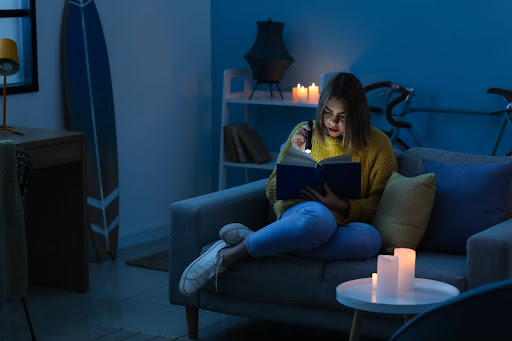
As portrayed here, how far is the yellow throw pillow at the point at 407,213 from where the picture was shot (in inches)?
119

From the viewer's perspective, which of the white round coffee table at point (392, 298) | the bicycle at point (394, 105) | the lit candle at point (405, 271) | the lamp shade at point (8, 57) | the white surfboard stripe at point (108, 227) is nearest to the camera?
the white round coffee table at point (392, 298)

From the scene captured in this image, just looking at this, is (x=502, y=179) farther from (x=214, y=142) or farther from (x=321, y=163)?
(x=214, y=142)

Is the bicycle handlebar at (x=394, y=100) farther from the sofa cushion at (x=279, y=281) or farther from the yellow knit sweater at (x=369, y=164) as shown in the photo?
the sofa cushion at (x=279, y=281)

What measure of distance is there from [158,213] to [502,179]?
258cm

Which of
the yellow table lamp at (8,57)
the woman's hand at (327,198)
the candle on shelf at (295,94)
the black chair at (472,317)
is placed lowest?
the woman's hand at (327,198)

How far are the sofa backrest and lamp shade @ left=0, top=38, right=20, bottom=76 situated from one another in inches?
67.5

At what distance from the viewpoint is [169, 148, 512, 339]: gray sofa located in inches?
108

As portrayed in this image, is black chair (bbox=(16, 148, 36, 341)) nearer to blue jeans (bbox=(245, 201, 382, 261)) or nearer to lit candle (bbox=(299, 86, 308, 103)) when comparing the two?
blue jeans (bbox=(245, 201, 382, 261))

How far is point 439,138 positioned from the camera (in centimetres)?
471

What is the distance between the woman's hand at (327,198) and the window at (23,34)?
1722 millimetres

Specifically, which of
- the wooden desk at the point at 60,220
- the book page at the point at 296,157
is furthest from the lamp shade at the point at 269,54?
the book page at the point at 296,157

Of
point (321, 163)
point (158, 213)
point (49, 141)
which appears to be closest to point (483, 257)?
point (321, 163)

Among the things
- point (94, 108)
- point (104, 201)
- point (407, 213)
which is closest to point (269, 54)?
point (94, 108)

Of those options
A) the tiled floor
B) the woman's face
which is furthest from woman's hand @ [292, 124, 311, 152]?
the tiled floor
